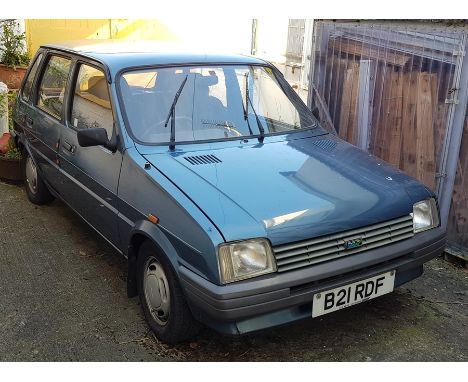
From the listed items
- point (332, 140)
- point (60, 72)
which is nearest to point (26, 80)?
point (60, 72)

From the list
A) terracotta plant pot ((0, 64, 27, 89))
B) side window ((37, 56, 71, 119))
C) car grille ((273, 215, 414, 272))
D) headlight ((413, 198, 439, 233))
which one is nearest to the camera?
car grille ((273, 215, 414, 272))

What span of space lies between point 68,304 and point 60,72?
7.01ft

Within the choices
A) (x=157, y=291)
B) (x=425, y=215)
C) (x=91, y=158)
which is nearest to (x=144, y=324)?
(x=157, y=291)

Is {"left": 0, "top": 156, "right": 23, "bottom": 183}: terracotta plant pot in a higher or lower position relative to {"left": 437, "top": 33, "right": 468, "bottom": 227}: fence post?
lower

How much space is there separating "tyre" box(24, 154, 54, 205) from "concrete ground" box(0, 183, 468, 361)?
1014mm

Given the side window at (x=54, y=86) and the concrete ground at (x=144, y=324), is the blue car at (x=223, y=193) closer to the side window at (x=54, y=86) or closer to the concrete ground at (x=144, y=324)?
the side window at (x=54, y=86)

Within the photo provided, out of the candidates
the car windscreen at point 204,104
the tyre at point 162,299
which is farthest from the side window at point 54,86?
the tyre at point 162,299

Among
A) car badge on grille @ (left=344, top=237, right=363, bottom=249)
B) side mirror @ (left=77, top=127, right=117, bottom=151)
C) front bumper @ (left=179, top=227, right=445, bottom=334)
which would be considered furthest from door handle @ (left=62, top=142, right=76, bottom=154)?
car badge on grille @ (left=344, top=237, right=363, bottom=249)

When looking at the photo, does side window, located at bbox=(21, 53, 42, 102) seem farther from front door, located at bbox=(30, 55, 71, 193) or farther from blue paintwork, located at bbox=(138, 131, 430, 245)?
blue paintwork, located at bbox=(138, 131, 430, 245)

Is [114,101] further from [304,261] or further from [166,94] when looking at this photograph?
[304,261]

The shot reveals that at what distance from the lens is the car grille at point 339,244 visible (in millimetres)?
2686

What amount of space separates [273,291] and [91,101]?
A: 2237mm

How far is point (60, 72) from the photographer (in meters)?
4.55

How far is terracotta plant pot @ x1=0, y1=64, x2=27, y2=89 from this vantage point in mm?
10023
